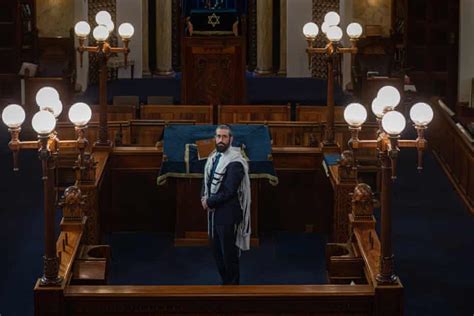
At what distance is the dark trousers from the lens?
990 cm

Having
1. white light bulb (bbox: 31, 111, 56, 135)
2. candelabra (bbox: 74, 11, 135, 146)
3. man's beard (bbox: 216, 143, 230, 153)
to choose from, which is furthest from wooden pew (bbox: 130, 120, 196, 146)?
white light bulb (bbox: 31, 111, 56, 135)

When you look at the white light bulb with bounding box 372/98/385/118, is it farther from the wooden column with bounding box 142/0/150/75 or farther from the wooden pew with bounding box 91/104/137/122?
the wooden column with bounding box 142/0/150/75

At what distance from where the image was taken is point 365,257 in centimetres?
923

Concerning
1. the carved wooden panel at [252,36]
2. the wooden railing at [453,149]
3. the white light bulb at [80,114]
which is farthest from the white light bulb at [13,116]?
the carved wooden panel at [252,36]

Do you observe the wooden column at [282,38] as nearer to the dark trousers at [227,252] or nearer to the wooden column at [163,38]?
the wooden column at [163,38]

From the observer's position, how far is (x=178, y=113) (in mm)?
16203

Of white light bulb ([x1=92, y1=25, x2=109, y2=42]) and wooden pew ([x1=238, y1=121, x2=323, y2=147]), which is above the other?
white light bulb ([x1=92, y1=25, x2=109, y2=42])

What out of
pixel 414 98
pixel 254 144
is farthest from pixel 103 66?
pixel 414 98

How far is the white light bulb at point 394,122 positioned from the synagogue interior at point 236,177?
0.01m

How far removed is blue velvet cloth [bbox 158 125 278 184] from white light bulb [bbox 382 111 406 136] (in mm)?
3670

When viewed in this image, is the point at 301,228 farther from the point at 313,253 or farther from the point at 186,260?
the point at 186,260

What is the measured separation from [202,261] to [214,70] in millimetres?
6168

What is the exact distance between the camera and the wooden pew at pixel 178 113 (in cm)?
1612

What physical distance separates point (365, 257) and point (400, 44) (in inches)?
505
